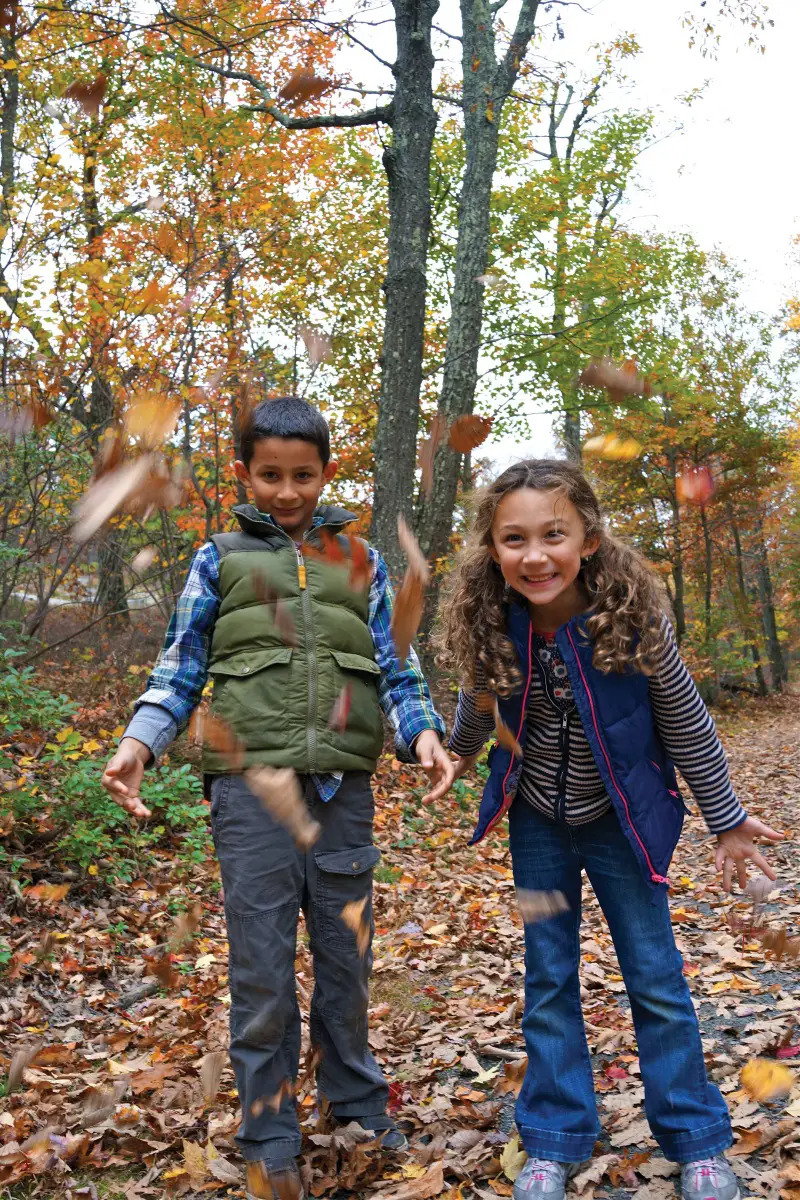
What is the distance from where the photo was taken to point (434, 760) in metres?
2.62

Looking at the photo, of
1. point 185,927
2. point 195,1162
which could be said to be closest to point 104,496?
point 185,927

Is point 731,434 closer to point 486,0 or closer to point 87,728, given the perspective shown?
point 486,0

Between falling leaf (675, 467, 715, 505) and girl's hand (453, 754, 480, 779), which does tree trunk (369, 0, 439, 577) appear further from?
falling leaf (675, 467, 715, 505)

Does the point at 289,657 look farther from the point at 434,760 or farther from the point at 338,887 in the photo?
the point at 338,887

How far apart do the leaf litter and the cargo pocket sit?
451mm

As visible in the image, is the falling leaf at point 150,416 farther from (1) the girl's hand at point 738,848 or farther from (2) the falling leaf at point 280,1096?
(1) the girl's hand at point 738,848

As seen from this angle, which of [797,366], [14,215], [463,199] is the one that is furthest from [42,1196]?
[797,366]

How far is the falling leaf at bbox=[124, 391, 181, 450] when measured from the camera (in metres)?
8.24

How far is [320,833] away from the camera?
103 inches

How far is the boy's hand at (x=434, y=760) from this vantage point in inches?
101

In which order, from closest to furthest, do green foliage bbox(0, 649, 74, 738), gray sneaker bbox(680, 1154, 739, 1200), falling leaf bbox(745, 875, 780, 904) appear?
gray sneaker bbox(680, 1154, 739, 1200) < falling leaf bbox(745, 875, 780, 904) < green foliage bbox(0, 649, 74, 738)

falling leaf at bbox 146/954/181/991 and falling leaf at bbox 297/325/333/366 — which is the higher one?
falling leaf at bbox 297/325/333/366

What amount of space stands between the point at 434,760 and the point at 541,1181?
1.05 metres

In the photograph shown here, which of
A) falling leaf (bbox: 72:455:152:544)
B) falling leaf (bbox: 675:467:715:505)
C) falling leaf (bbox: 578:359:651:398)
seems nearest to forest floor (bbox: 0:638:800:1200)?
falling leaf (bbox: 72:455:152:544)
